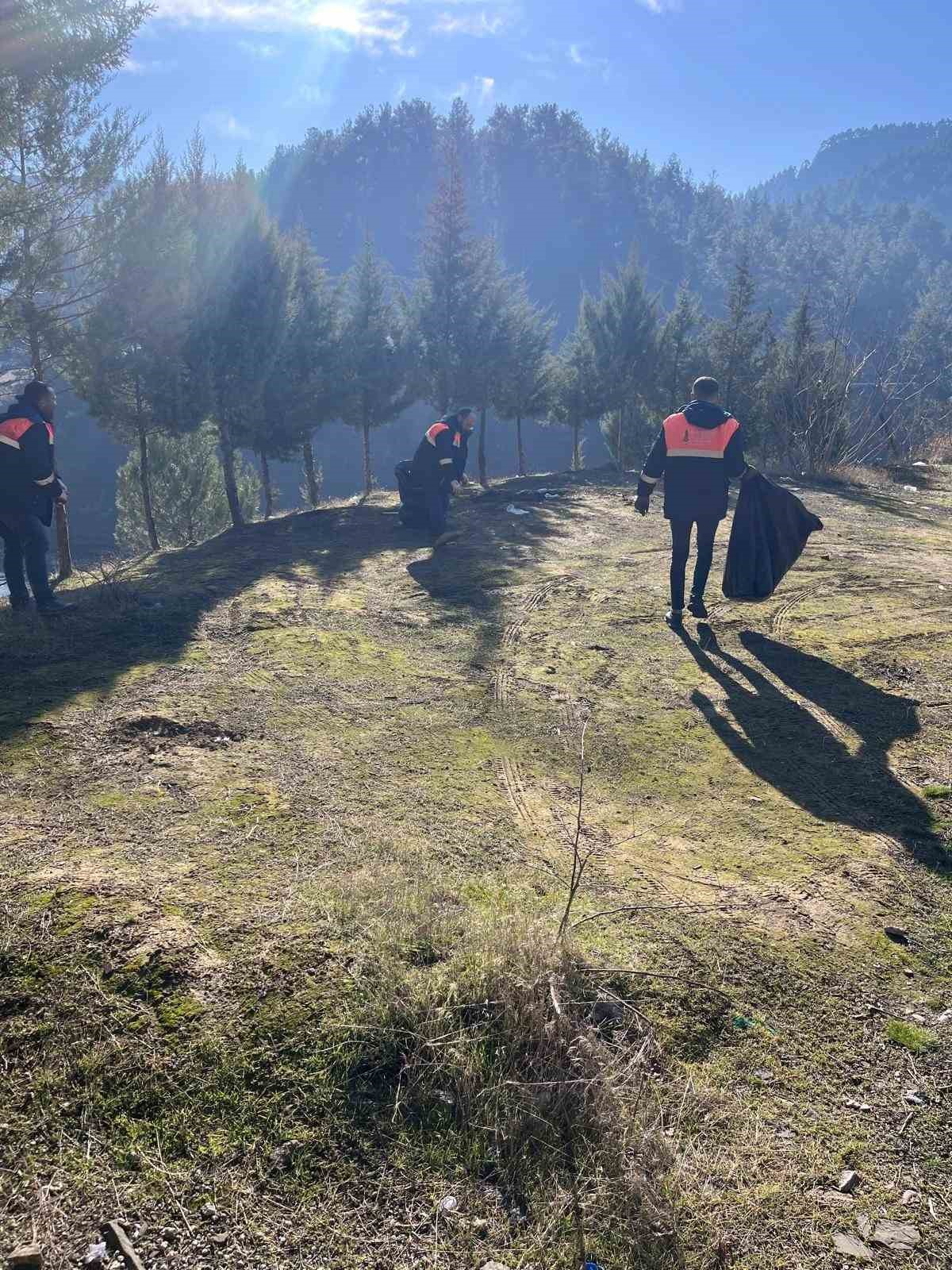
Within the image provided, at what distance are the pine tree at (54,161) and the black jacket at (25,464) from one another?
358cm

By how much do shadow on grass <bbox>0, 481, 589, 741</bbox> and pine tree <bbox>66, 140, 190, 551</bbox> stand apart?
295 cm

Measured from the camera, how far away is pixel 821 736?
4.85 m

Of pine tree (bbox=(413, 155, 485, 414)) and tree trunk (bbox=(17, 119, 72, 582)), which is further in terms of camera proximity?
pine tree (bbox=(413, 155, 485, 414))

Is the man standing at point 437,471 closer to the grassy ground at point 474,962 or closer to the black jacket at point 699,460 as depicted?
the black jacket at point 699,460

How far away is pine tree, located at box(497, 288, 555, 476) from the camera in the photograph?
2741 centimetres

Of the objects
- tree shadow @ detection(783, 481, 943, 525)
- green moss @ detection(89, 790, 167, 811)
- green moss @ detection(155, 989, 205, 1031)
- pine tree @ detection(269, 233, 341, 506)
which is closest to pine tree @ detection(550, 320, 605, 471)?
pine tree @ detection(269, 233, 341, 506)

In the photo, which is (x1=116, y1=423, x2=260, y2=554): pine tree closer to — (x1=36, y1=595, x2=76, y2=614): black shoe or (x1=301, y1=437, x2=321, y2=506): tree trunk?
(x1=301, y1=437, x2=321, y2=506): tree trunk

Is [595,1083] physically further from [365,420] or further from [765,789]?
[365,420]

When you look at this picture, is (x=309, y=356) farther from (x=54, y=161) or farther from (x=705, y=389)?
(x=705, y=389)

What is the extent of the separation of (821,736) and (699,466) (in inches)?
110

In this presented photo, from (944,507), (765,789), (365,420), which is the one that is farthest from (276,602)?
(365,420)

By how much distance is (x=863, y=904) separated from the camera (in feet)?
10.7

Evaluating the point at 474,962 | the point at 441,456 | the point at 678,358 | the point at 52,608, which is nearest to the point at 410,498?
the point at 441,456

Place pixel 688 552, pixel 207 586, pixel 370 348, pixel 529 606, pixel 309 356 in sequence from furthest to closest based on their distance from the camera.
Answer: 1. pixel 370 348
2. pixel 309 356
3. pixel 207 586
4. pixel 529 606
5. pixel 688 552
